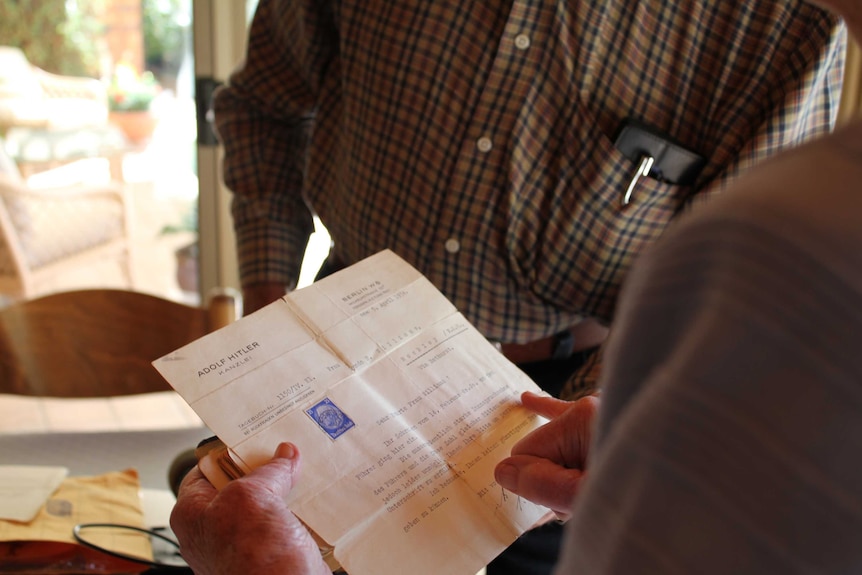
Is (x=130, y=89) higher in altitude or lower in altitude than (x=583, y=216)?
lower

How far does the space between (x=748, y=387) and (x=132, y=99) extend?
8.32 feet

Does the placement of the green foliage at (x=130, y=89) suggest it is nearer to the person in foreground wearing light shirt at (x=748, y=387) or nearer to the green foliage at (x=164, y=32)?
the green foliage at (x=164, y=32)

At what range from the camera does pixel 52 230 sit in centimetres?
253

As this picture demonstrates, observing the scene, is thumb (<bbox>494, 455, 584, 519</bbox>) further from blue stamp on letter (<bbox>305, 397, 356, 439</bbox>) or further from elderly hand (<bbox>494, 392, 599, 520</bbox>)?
blue stamp on letter (<bbox>305, 397, 356, 439</bbox>)

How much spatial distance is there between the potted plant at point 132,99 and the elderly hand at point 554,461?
7.08ft

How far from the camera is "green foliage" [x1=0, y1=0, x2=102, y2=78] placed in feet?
7.51

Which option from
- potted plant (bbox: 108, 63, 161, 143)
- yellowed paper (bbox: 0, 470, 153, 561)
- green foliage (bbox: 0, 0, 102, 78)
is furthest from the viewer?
potted plant (bbox: 108, 63, 161, 143)

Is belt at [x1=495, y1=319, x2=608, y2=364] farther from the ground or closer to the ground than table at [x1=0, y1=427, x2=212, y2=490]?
farther from the ground

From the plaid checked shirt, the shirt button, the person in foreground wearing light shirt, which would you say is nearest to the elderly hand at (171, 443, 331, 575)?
the person in foreground wearing light shirt

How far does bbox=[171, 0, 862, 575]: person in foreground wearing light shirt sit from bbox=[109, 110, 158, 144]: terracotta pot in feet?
8.16

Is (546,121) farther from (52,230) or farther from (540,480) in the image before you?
(52,230)

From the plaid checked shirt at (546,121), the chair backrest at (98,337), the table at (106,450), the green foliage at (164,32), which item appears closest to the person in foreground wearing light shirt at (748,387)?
the plaid checked shirt at (546,121)

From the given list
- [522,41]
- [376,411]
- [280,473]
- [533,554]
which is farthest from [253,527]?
[522,41]

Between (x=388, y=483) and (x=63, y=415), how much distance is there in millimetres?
2368
